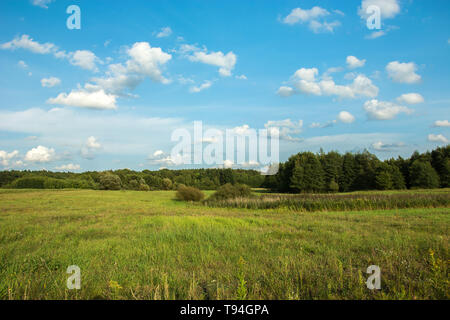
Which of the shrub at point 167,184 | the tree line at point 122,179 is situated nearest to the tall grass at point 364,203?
the tree line at point 122,179

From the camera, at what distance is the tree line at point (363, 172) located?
60.4 metres

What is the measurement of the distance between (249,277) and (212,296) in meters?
1.19

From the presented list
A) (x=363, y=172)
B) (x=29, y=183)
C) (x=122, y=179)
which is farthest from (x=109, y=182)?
(x=363, y=172)

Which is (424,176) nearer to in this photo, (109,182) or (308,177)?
(308,177)

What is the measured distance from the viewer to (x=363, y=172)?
7006 centimetres

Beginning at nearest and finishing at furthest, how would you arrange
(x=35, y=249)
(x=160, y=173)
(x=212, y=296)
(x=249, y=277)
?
(x=212, y=296) → (x=249, y=277) → (x=35, y=249) → (x=160, y=173)

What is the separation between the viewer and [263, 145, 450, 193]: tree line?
60406 millimetres

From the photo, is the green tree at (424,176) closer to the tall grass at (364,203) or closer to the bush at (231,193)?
the tall grass at (364,203)

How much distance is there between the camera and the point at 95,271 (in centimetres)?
555
